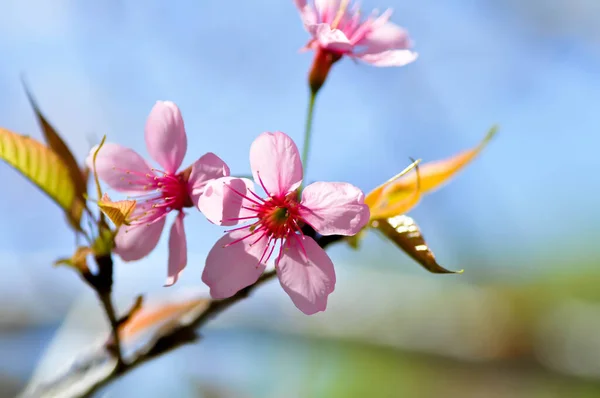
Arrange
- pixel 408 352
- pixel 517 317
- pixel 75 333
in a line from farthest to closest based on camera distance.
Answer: pixel 517 317 < pixel 408 352 < pixel 75 333

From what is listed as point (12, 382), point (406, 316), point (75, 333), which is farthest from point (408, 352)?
point (12, 382)

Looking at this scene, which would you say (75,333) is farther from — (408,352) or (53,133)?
(408,352)

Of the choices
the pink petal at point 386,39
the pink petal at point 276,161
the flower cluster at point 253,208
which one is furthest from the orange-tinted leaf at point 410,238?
the pink petal at point 386,39

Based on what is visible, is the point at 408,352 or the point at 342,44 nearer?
the point at 342,44

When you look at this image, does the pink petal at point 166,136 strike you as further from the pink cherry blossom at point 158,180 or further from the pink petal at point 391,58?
the pink petal at point 391,58

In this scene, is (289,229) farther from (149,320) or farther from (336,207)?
(149,320)

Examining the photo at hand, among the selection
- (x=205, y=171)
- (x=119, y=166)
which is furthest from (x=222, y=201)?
(x=119, y=166)
